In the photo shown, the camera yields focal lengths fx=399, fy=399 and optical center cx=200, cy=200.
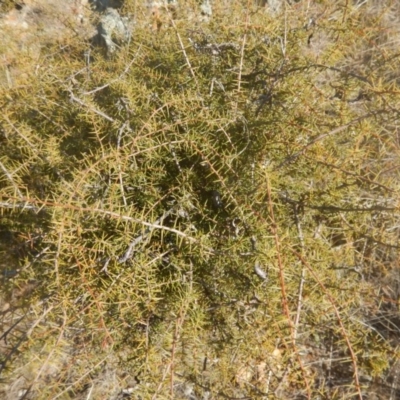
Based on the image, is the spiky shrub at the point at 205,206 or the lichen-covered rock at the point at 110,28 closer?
the spiky shrub at the point at 205,206

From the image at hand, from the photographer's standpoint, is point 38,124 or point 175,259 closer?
point 175,259

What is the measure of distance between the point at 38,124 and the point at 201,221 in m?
0.68

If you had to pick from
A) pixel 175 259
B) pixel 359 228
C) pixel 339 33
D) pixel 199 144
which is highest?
pixel 339 33

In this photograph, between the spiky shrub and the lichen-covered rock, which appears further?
the lichen-covered rock

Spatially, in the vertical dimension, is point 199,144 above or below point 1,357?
above

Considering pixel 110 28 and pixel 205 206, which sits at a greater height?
pixel 110 28

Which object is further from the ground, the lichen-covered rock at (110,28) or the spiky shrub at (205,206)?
the lichen-covered rock at (110,28)

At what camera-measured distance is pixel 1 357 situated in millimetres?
1383

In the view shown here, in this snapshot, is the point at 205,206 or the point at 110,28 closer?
the point at 205,206

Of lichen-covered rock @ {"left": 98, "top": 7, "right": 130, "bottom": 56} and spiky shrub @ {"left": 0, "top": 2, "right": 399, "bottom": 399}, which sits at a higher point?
lichen-covered rock @ {"left": 98, "top": 7, "right": 130, "bottom": 56}

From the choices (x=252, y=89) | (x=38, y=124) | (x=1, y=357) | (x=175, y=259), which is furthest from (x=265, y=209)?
(x=1, y=357)

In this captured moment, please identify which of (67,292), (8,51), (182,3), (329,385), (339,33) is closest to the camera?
(67,292)

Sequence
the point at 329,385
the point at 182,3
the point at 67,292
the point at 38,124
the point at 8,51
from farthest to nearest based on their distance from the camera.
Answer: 1. the point at 329,385
2. the point at 8,51
3. the point at 182,3
4. the point at 38,124
5. the point at 67,292

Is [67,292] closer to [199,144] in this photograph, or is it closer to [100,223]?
[100,223]
